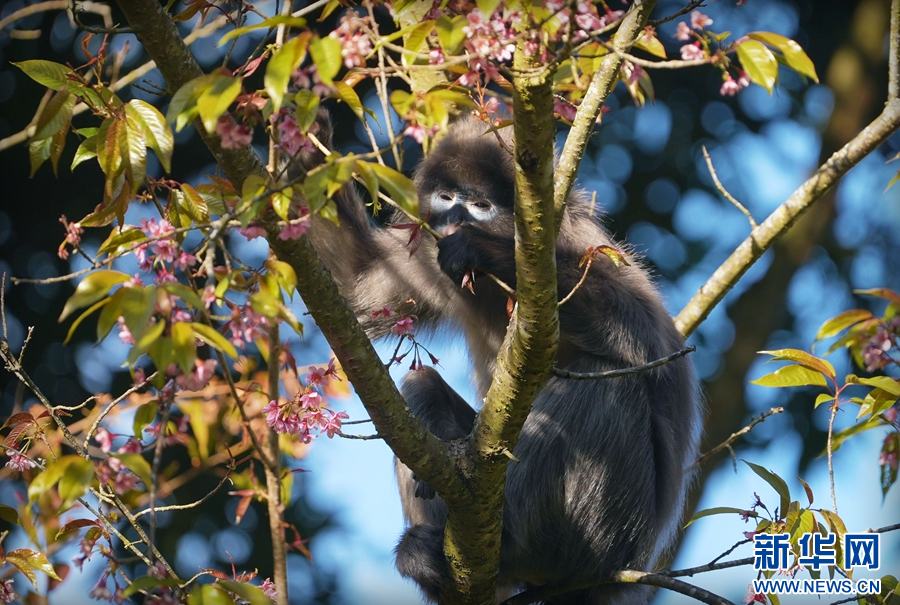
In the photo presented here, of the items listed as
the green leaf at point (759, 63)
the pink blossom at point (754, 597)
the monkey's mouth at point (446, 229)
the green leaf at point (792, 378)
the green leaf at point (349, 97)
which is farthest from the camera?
the monkey's mouth at point (446, 229)

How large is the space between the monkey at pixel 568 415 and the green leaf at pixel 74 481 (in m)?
1.74

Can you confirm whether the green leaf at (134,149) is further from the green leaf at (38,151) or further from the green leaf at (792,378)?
the green leaf at (792,378)

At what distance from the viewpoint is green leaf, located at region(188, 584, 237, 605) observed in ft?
5.62

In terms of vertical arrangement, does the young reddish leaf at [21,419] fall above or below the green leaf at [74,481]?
above

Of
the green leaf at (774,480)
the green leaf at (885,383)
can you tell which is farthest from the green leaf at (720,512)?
the green leaf at (885,383)

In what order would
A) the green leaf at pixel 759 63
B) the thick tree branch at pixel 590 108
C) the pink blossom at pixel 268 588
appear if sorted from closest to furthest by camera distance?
the green leaf at pixel 759 63, the thick tree branch at pixel 590 108, the pink blossom at pixel 268 588

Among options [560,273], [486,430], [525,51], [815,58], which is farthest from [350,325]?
[815,58]

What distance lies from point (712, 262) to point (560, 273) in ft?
13.4

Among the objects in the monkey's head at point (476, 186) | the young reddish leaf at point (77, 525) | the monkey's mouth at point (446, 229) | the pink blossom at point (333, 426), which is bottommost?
the young reddish leaf at point (77, 525)

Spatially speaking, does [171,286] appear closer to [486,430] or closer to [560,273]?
[486,430]

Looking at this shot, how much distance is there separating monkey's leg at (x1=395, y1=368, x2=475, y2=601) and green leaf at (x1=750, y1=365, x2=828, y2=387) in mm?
1350

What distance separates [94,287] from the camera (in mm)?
1483

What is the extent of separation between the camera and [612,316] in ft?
12.1

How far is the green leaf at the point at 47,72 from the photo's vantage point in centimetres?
200
